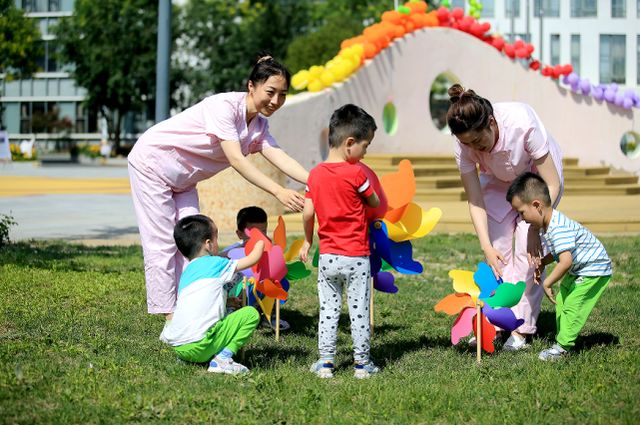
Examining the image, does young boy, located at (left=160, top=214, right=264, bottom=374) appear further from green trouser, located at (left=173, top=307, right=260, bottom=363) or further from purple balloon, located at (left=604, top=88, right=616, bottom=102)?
purple balloon, located at (left=604, top=88, right=616, bottom=102)

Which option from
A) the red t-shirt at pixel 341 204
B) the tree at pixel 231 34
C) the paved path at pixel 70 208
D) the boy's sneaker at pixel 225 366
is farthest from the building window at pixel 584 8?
the boy's sneaker at pixel 225 366

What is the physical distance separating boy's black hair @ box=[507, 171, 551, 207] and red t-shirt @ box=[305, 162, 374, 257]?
3.15 feet

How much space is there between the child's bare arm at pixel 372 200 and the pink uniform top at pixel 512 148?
3.05ft

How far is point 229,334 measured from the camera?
5.58m

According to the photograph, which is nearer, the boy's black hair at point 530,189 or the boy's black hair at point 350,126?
the boy's black hair at point 350,126

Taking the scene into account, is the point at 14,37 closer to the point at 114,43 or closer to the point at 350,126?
the point at 114,43

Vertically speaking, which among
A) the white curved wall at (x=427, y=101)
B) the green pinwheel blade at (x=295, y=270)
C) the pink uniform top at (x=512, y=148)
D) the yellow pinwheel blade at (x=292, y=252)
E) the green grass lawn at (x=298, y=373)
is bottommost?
the green grass lawn at (x=298, y=373)

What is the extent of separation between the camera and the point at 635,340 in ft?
21.1

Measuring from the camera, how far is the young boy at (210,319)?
18.2ft

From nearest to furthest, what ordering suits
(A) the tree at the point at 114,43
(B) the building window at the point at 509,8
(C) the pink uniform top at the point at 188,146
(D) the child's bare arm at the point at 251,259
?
(D) the child's bare arm at the point at 251,259
(C) the pink uniform top at the point at 188,146
(B) the building window at the point at 509,8
(A) the tree at the point at 114,43

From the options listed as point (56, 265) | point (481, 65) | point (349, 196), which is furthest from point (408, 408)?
point (481, 65)

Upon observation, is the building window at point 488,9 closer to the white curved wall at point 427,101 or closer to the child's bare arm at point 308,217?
the white curved wall at point 427,101

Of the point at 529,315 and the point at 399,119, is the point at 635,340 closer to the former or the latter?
the point at 529,315

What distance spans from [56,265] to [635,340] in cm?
552
